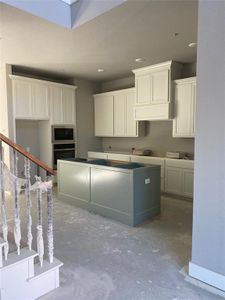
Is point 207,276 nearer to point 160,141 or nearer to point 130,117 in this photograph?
point 160,141

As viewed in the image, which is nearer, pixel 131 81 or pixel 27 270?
pixel 27 270

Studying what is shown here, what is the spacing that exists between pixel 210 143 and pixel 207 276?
4.00ft

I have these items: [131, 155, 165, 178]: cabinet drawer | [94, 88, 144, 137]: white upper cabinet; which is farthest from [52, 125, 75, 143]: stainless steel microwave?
[131, 155, 165, 178]: cabinet drawer

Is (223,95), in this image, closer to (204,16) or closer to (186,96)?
(204,16)

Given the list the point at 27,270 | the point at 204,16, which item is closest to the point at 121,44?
the point at 204,16

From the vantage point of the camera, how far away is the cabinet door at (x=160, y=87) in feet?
15.6

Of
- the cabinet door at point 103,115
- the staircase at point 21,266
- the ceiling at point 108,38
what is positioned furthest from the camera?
the cabinet door at point 103,115

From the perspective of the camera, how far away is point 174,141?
5.32 metres

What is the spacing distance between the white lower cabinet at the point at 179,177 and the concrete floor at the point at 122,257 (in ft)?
2.20

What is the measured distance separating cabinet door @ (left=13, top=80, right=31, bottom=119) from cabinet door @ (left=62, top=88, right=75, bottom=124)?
96cm

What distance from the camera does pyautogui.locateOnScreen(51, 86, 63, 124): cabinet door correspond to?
224 inches

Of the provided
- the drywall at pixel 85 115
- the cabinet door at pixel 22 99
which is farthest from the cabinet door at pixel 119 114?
the cabinet door at pixel 22 99

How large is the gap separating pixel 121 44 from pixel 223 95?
92.7 inches

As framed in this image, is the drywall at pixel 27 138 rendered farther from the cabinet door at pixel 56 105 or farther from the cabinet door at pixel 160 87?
the cabinet door at pixel 160 87
